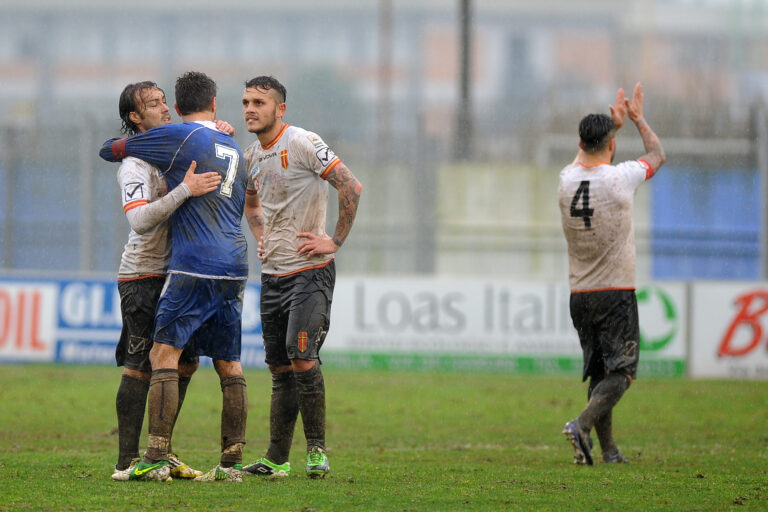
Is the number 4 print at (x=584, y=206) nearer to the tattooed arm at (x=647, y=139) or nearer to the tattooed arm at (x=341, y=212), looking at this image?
the tattooed arm at (x=647, y=139)

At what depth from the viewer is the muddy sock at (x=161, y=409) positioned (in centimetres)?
625

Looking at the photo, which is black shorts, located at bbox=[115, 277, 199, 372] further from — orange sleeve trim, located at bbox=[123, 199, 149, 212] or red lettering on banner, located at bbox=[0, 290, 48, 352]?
red lettering on banner, located at bbox=[0, 290, 48, 352]

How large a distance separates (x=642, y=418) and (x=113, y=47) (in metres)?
22.7

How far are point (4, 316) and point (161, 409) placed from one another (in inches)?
416

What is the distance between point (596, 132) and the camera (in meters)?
7.83

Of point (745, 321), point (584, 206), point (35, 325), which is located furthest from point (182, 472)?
point (745, 321)

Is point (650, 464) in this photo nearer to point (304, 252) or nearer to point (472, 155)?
point (304, 252)

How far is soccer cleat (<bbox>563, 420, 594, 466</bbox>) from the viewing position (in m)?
7.45

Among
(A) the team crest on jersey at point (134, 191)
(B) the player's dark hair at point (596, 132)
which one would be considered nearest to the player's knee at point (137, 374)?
(A) the team crest on jersey at point (134, 191)

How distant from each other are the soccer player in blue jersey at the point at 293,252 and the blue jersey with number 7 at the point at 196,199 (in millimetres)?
326

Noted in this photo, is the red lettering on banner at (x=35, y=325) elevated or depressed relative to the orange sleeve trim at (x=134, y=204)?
depressed

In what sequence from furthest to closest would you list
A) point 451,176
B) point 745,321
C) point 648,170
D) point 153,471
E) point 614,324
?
point 451,176, point 745,321, point 648,170, point 614,324, point 153,471

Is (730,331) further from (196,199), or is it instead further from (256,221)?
(196,199)

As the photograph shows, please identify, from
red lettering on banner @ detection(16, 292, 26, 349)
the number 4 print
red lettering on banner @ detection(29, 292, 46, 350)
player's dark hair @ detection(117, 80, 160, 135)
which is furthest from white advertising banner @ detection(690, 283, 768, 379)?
player's dark hair @ detection(117, 80, 160, 135)
